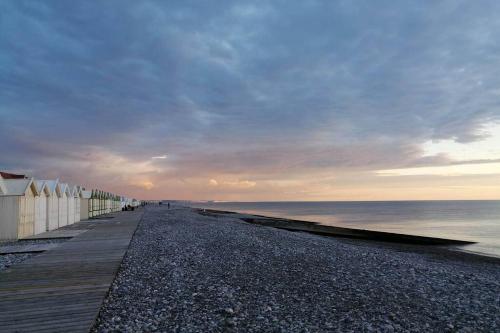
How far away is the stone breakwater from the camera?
9.16 m

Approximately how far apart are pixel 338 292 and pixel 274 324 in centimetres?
398

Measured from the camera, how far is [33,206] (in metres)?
27.0

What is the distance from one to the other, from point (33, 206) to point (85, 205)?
23.5 m

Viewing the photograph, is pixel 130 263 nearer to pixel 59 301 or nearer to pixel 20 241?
pixel 59 301

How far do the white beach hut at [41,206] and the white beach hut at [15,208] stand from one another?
1403 mm

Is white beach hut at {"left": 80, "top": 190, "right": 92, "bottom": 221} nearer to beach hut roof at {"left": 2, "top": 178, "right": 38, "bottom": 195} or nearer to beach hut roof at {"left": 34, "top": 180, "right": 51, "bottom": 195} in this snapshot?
beach hut roof at {"left": 34, "top": 180, "right": 51, "bottom": 195}

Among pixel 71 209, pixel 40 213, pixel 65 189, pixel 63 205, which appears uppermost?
pixel 65 189

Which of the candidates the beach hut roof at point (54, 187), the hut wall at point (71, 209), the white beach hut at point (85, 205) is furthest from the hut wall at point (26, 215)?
the white beach hut at point (85, 205)

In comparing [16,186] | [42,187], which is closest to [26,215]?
[16,186]

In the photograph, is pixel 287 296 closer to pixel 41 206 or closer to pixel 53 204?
pixel 41 206

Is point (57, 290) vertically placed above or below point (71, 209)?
below

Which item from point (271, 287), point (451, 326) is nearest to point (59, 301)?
point (271, 287)

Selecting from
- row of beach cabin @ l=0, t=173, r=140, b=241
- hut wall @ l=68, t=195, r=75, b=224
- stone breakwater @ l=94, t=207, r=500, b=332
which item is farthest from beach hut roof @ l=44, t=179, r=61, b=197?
stone breakwater @ l=94, t=207, r=500, b=332

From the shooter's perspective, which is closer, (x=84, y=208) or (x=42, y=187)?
(x=42, y=187)
